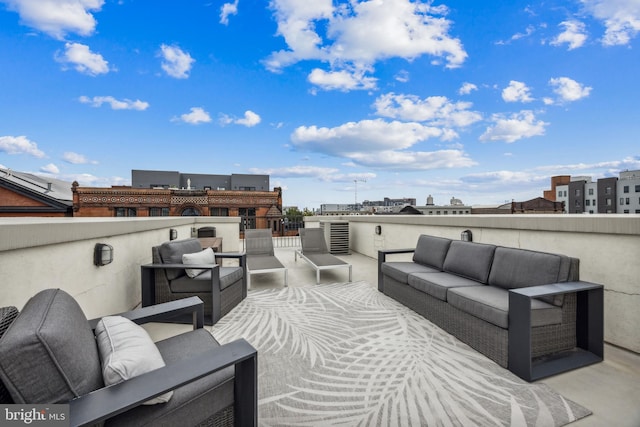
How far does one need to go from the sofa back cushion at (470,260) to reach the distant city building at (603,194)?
45.0 metres

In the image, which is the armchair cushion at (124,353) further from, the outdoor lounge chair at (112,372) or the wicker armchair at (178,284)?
the wicker armchair at (178,284)

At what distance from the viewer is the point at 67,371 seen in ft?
2.87

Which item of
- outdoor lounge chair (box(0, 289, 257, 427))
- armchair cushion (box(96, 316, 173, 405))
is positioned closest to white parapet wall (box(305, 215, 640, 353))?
outdoor lounge chair (box(0, 289, 257, 427))

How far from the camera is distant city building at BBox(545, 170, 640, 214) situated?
35.6m

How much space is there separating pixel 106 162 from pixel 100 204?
247 inches

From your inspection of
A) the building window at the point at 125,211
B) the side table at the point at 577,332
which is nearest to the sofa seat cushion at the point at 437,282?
the side table at the point at 577,332

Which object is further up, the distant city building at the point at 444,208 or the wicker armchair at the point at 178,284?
the distant city building at the point at 444,208

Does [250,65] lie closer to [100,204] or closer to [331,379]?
[331,379]

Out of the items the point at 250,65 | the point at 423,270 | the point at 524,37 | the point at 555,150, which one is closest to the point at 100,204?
the point at 250,65

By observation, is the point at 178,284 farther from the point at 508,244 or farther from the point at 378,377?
the point at 508,244

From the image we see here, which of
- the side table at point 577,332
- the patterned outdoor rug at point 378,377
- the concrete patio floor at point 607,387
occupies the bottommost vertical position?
the patterned outdoor rug at point 378,377

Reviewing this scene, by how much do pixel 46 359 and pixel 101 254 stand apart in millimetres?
2115

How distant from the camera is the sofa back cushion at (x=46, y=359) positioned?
771mm

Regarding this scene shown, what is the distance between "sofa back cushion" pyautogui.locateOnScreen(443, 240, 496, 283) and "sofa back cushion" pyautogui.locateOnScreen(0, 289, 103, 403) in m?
3.24
